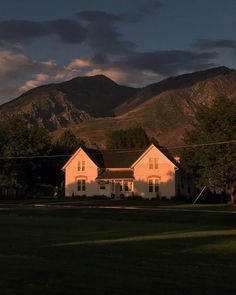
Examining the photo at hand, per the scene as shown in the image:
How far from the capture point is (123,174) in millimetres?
87875

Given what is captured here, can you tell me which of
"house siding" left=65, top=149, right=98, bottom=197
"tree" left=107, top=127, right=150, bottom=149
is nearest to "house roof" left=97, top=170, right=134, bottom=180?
"house siding" left=65, top=149, right=98, bottom=197

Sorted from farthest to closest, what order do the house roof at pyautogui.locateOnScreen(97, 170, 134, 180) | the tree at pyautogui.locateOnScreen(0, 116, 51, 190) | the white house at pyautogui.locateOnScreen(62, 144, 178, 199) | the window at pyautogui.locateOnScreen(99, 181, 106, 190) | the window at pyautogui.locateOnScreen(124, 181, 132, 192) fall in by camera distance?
the tree at pyautogui.locateOnScreen(0, 116, 51, 190)
the window at pyautogui.locateOnScreen(99, 181, 106, 190)
the window at pyautogui.locateOnScreen(124, 181, 132, 192)
the house roof at pyautogui.locateOnScreen(97, 170, 134, 180)
the white house at pyautogui.locateOnScreen(62, 144, 178, 199)

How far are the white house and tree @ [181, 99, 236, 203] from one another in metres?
5.92

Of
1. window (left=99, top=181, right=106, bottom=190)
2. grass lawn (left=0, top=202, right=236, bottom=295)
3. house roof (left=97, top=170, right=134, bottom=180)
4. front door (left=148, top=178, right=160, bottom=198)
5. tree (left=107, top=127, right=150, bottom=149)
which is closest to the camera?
grass lawn (left=0, top=202, right=236, bottom=295)

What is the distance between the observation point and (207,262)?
16781 millimetres

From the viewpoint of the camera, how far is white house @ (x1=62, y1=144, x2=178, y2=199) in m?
85.4

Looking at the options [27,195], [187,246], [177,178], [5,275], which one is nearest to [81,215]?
[187,246]

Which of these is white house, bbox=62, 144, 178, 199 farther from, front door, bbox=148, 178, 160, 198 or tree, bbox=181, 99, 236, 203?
tree, bbox=181, 99, 236, 203

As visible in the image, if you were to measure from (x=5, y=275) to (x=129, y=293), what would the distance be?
3080mm

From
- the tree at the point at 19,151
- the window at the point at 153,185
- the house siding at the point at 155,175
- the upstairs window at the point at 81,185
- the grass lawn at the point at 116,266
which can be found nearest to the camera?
the grass lawn at the point at 116,266

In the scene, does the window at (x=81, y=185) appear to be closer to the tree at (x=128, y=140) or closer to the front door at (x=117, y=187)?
the front door at (x=117, y=187)

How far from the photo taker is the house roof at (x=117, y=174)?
86812 mm

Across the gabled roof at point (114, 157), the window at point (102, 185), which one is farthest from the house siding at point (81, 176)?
the window at point (102, 185)

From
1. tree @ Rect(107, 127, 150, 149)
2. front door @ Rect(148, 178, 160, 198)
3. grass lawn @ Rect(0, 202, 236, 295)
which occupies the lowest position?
grass lawn @ Rect(0, 202, 236, 295)
